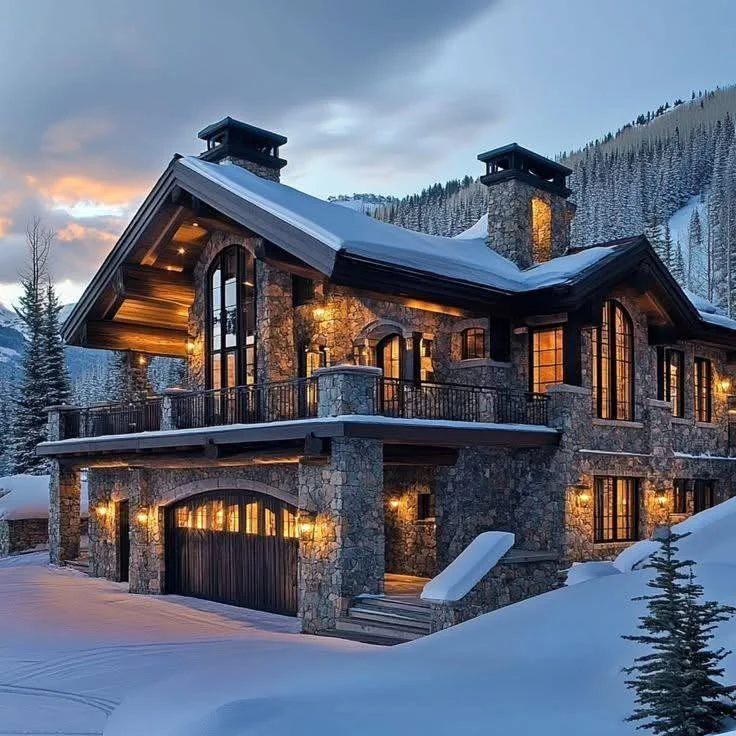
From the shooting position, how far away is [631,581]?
13.1 metres

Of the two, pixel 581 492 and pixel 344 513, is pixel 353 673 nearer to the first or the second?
pixel 344 513

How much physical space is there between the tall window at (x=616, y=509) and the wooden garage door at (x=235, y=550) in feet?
23.8

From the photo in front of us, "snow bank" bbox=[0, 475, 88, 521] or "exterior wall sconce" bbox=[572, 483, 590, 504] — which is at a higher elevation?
"exterior wall sconce" bbox=[572, 483, 590, 504]

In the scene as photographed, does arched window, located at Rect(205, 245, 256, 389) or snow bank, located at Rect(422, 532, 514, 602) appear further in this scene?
arched window, located at Rect(205, 245, 256, 389)

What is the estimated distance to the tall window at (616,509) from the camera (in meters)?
20.6

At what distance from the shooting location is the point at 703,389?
25.2 m

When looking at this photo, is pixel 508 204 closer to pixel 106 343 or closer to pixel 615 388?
pixel 615 388

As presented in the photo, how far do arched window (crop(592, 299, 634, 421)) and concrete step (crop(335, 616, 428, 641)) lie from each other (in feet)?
27.7

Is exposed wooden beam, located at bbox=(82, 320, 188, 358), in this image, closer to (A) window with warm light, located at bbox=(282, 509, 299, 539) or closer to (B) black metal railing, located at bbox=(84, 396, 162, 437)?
(B) black metal railing, located at bbox=(84, 396, 162, 437)

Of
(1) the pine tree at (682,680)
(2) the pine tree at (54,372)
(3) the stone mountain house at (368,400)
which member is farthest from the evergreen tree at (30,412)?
(1) the pine tree at (682,680)

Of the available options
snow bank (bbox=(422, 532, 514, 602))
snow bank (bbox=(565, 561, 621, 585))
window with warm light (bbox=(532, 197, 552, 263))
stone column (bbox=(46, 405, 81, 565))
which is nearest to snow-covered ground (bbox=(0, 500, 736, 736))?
snow bank (bbox=(565, 561, 621, 585))

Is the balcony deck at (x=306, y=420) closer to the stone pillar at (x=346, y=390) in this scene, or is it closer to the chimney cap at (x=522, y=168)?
the stone pillar at (x=346, y=390)

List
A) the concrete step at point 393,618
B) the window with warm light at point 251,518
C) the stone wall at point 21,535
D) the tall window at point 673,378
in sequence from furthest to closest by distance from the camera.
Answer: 1. the stone wall at point 21,535
2. the tall window at point 673,378
3. the window with warm light at point 251,518
4. the concrete step at point 393,618

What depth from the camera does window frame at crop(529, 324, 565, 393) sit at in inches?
791
